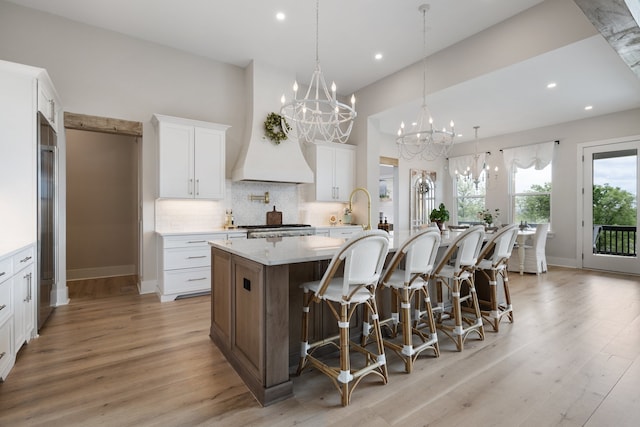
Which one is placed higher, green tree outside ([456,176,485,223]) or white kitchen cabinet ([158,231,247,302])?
green tree outside ([456,176,485,223])

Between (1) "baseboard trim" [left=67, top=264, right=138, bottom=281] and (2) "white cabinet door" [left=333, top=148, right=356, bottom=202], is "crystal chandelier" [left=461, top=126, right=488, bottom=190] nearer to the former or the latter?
(2) "white cabinet door" [left=333, top=148, right=356, bottom=202]

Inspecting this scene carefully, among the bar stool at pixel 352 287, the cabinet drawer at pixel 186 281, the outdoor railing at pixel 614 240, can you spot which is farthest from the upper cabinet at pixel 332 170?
the outdoor railing at pixel 614 240

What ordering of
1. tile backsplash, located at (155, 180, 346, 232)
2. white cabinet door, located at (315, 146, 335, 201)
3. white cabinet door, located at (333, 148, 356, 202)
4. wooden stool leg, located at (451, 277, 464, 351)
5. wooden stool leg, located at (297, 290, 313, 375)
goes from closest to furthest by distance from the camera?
wooden stool leg, located at (297, 290, 313, 375) → wooden stool leg, located at (451, 277, 464, 351) → tile backsplash, located at (155, 180, 346, 232) → white cabinet door, located at (315, 146, 335, 201) → white cabinet door, located at (333, 148, 356, 202)

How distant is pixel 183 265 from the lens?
4109 mm

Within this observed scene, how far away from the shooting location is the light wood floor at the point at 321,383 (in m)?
1.74

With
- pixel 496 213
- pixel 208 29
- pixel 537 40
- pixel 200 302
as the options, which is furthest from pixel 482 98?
pixel 200 302

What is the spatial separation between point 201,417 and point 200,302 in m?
2.40

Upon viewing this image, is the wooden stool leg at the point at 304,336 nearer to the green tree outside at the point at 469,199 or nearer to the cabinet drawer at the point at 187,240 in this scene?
the cabinet drawer at the point at 187,240

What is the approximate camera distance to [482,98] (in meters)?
5.30

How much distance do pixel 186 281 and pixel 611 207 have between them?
25.8 ft

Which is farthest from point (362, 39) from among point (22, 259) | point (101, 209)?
point (101, 209)

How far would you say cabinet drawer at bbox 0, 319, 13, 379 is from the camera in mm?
2062

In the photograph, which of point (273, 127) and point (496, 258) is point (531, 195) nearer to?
point (496, 258)

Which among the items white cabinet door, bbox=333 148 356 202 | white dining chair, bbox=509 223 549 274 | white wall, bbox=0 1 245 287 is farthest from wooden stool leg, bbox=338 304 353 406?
white dining chair, bbox=509 223 549 274
